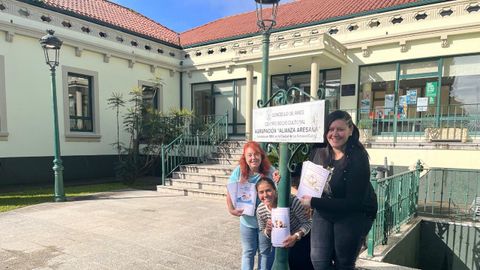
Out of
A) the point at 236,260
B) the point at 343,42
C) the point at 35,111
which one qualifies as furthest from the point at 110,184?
the point at 343,42

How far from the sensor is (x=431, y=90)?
9.08 m

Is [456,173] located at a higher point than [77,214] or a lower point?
higher

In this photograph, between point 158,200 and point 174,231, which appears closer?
point 174,231

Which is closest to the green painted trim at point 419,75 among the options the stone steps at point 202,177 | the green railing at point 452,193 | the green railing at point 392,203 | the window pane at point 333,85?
the window pane at point 333,85

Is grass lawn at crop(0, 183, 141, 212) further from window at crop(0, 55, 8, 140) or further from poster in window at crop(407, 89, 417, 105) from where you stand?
poster in window at crop(407, 89, 417, 105)

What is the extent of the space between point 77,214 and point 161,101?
26.1 ft

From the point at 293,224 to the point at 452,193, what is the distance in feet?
22.8

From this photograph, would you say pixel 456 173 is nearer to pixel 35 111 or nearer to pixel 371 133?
pixel 371 133

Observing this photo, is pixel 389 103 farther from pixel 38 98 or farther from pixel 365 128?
pixel 38 98

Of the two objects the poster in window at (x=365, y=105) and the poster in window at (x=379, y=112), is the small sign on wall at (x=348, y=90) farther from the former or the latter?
the poster in window at (x=379, y=112)

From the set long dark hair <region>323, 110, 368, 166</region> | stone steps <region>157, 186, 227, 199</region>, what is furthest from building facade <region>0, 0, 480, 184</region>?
long dark hair <region>323, 110, 368, 166</region>

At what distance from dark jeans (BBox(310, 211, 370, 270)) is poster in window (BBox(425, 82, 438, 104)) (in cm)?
865

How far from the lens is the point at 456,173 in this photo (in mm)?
6969

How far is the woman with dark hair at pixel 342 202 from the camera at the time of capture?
6.66 feet
